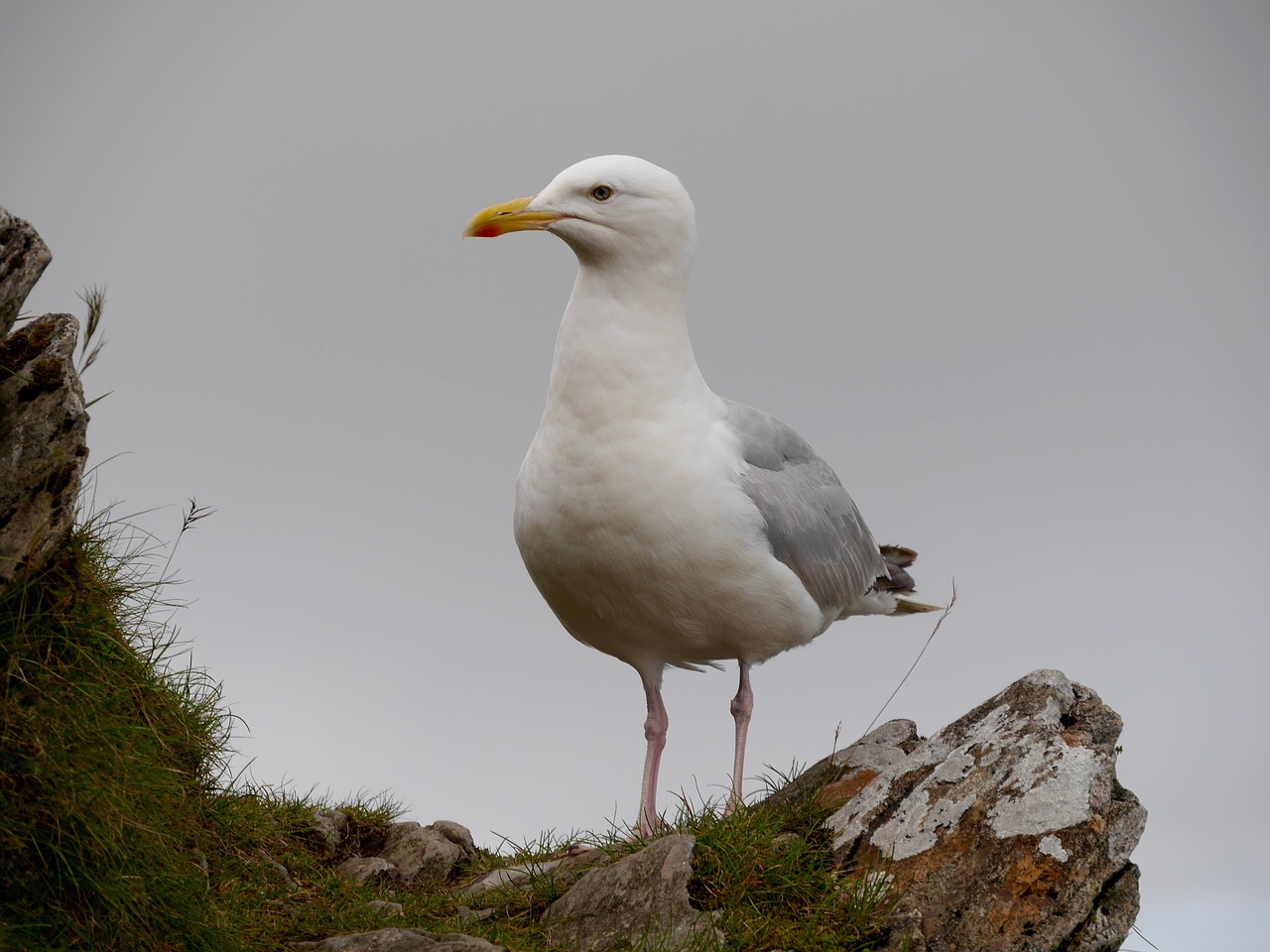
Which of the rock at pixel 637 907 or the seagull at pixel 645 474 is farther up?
the seagull at pixel 645 474

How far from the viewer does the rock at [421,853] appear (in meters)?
8.24

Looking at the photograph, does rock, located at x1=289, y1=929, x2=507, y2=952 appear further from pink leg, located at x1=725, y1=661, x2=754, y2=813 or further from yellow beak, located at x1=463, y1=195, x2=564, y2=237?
yellow beak, located at x1=463, y1=195, x2=564, y2=237

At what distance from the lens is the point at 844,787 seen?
755 cm

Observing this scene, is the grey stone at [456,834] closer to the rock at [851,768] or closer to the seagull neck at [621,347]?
the rock at [851,768]

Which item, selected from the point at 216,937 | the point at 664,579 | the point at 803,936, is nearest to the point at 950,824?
the point at 803,936

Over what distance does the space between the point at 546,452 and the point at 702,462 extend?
2.73 ft

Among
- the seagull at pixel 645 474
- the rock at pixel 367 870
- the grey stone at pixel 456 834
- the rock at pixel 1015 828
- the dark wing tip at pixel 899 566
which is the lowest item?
the rock at pixel 367 870

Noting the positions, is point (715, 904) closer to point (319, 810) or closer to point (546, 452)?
point (546, 452)

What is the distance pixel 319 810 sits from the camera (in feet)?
29.0

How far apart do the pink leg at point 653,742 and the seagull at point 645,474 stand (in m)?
0.10

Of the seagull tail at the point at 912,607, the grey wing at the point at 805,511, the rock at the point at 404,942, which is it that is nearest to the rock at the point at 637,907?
the rock at the point at 404,942

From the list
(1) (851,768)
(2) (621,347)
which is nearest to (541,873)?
(1) (851,768)

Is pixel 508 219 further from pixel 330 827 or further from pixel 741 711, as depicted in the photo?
pixel 330 827

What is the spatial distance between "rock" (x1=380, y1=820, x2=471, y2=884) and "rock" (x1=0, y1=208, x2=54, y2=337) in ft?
12.9
